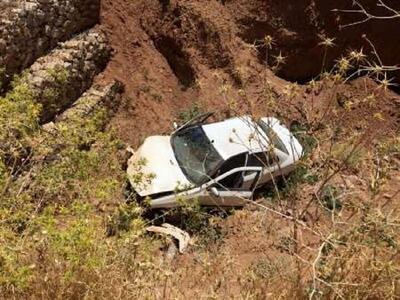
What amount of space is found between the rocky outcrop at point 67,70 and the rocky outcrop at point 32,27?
0.17 m

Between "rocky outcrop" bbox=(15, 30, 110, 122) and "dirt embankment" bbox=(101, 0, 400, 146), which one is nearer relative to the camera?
"rocky outcrop" bbox=(15, 30, 110, 122)

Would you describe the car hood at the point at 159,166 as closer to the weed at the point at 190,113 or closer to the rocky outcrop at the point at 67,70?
the weed at the point at 190,113

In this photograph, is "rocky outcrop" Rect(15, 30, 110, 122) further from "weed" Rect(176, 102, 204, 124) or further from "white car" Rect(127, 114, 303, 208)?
"weed" Rect(176, 102, 204, 124)

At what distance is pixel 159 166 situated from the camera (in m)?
9.74

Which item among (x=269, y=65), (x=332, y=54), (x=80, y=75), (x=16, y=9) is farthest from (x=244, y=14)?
(x=16, y=9)

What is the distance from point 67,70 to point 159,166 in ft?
7.47

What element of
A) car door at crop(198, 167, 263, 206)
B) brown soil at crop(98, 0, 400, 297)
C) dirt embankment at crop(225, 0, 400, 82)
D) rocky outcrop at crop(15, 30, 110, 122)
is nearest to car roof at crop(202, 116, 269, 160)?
car door at crop(198, 167, 263, 206)

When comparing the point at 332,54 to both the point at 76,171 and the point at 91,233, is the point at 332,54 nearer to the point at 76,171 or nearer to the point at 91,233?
the point at 76,171

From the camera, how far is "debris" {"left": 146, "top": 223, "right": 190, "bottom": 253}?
9.09 meters

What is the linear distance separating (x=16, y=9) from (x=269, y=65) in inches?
207

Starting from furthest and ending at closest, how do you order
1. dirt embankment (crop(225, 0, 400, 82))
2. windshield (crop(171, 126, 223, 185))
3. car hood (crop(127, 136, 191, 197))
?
dirt embankment (crop(225, 0, 400, 82)) → windshield (crop(171, 126, 223, 185)) → car hood (crop(127, 136, 191, 197))

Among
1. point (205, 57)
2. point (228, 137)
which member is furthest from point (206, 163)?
point (205, 57)

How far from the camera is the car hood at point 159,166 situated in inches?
370

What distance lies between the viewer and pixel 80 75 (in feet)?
35.4
